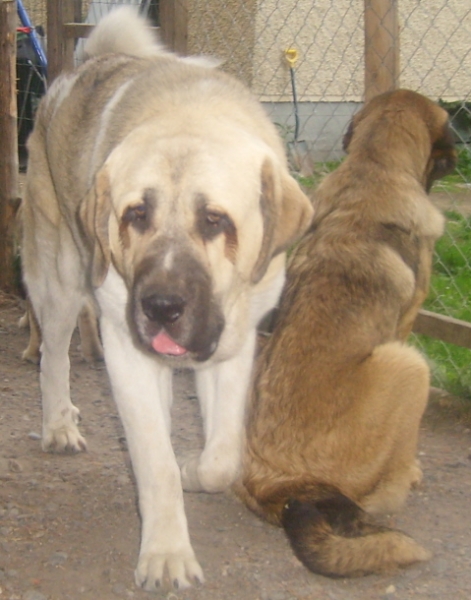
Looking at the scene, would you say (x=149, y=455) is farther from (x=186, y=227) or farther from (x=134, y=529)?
(x=186, y=227)

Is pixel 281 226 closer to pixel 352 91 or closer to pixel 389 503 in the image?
pixel 389 503

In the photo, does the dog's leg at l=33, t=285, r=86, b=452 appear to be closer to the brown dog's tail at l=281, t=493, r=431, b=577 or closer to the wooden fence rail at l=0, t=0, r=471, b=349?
the brown dog's tail at l=281, t=493, r=431, b=577

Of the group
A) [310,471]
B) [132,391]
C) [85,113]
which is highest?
[85,113]

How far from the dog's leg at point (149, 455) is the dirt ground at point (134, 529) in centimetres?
9

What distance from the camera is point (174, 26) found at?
17.7ft

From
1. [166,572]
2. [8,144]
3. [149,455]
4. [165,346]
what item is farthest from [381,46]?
[8,144]

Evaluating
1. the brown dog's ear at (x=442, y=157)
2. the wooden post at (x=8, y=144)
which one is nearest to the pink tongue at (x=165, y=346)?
the brown dog's ear at (x=442, y=157)

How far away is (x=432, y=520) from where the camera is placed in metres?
3.40

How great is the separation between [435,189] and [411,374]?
384cm

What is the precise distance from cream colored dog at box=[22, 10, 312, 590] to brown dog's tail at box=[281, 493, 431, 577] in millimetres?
388

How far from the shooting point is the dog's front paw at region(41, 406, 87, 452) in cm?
402

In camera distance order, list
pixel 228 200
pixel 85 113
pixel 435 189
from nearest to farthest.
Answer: pixel 228 200 < pixel 85 113 < pixel 435 189

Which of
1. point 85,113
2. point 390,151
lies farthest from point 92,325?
point 390,151

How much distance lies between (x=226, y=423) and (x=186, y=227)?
952 mm
